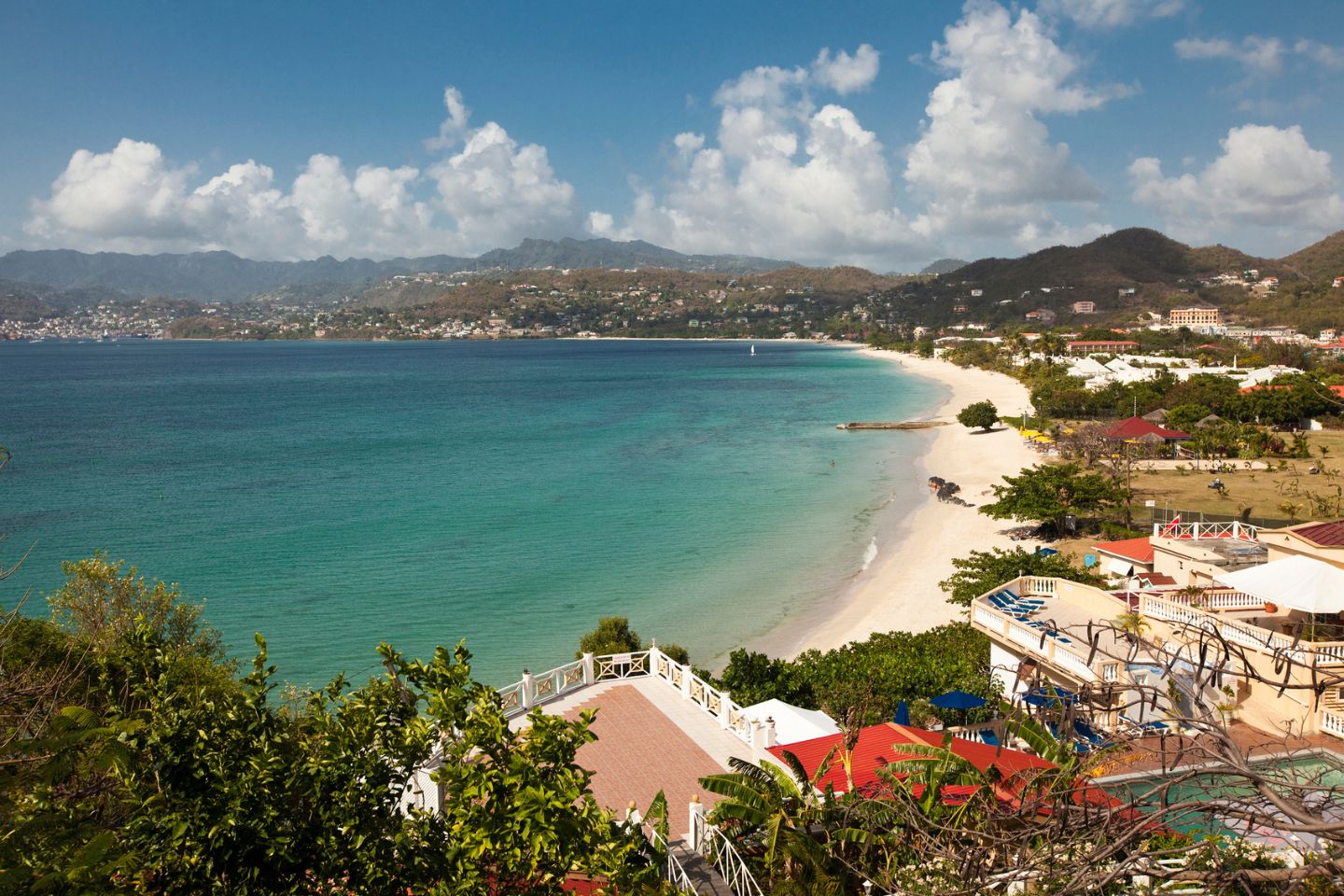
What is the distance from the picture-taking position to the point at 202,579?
1065 inches

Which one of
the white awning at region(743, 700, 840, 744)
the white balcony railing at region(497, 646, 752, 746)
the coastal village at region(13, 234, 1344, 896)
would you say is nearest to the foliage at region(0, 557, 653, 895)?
the coastal village at region(13, 234, 1344, 896)

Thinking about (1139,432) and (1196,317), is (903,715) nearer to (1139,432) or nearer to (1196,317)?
(1139,432)

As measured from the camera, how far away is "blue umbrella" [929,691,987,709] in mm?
13148

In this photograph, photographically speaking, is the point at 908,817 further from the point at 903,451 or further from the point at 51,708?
the point at 903,451

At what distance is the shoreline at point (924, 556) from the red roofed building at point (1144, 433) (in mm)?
4237

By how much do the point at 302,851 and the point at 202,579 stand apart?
85.1 feet

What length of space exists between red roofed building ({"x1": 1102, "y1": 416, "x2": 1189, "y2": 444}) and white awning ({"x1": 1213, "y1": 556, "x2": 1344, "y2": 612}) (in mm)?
30560

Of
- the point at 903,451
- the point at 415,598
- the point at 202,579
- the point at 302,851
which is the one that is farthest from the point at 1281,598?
the point at 903,451

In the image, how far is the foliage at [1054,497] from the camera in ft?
90.2

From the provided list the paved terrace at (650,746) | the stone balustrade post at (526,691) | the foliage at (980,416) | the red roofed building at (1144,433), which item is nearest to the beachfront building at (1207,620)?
the paved terrace at (650,746)

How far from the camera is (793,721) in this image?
12359mm

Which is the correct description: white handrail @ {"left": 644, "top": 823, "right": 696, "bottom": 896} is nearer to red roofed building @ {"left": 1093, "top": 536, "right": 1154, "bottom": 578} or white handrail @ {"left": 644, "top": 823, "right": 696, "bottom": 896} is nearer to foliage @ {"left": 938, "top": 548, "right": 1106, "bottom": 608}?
foliage @ {"left": 938, "top": 548, "right": 1106, "bottom": 608}

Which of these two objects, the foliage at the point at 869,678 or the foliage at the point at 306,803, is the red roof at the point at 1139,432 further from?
the foliage at the point at 306,803

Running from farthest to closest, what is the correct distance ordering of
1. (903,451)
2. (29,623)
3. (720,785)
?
(903,451)
(29,623)
(720,785)
